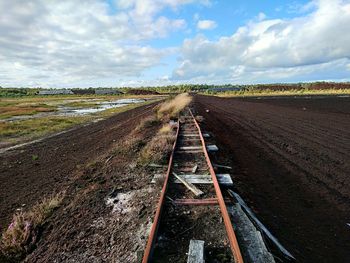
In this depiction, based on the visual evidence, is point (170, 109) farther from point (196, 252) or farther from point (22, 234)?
point (196, 252)

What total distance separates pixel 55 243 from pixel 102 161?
229 inches

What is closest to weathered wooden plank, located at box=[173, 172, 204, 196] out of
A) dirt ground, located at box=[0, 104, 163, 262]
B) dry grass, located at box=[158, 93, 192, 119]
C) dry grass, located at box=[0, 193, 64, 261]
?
dirt ground, located at box=[0, 104, 163, 262]

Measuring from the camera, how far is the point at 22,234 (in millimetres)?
6082

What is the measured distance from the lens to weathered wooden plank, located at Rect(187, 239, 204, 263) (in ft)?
14.0

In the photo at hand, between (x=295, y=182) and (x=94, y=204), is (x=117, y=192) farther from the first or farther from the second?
(x=295, y=182)

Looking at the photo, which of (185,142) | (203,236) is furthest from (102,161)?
(203,236)

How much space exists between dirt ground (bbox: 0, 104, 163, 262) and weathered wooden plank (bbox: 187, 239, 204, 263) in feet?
2.57

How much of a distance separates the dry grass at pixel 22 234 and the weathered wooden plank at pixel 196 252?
3.08 meters

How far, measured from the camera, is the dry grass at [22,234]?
228 inches

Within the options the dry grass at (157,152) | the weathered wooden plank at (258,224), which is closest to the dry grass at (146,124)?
the dry grass at (157,152)

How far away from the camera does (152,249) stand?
456 cm

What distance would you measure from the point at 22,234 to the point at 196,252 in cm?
353

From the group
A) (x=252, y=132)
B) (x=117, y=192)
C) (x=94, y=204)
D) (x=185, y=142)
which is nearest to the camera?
(x=94, y=204)

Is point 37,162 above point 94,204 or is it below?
below
